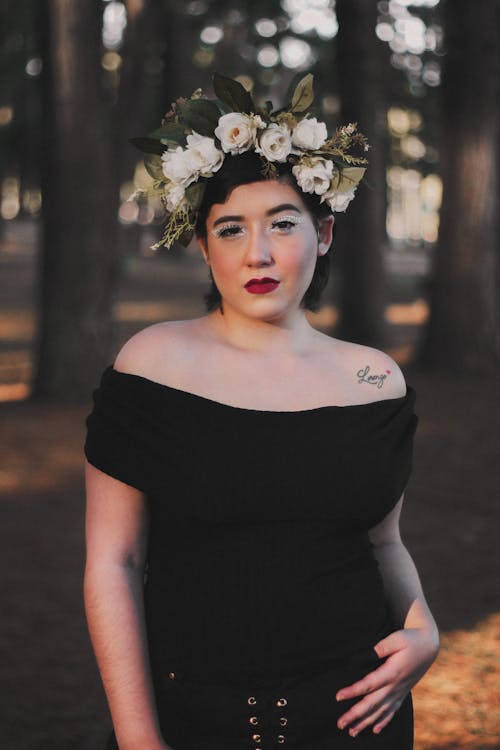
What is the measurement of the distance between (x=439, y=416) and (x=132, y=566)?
10.4 m

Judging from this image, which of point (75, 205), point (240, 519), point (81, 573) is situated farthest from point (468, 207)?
point (240, 519)

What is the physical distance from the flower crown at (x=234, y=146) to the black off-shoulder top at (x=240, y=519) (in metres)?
0.46

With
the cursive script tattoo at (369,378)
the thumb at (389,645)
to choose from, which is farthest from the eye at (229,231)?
the thumb at (389,645)

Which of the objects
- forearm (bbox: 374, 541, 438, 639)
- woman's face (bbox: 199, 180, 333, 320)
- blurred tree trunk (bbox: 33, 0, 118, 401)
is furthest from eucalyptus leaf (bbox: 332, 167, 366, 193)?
blurred tree trunk (bbox: 33, 0, 118, 401)

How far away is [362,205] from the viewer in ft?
54.4

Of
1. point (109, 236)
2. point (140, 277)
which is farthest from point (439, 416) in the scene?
point (140, 277)

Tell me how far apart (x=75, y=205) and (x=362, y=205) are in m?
5.85

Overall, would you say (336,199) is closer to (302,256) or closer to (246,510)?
(302,256)

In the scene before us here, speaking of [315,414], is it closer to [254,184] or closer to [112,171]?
[254,184]

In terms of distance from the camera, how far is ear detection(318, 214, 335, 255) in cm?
249

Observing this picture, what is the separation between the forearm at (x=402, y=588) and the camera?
7.95ft

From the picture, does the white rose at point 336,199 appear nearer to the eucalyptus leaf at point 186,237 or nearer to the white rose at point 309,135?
the white rose at point 309,135

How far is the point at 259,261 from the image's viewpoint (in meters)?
2.27

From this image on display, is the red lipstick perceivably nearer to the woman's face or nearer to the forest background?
the woman's face
